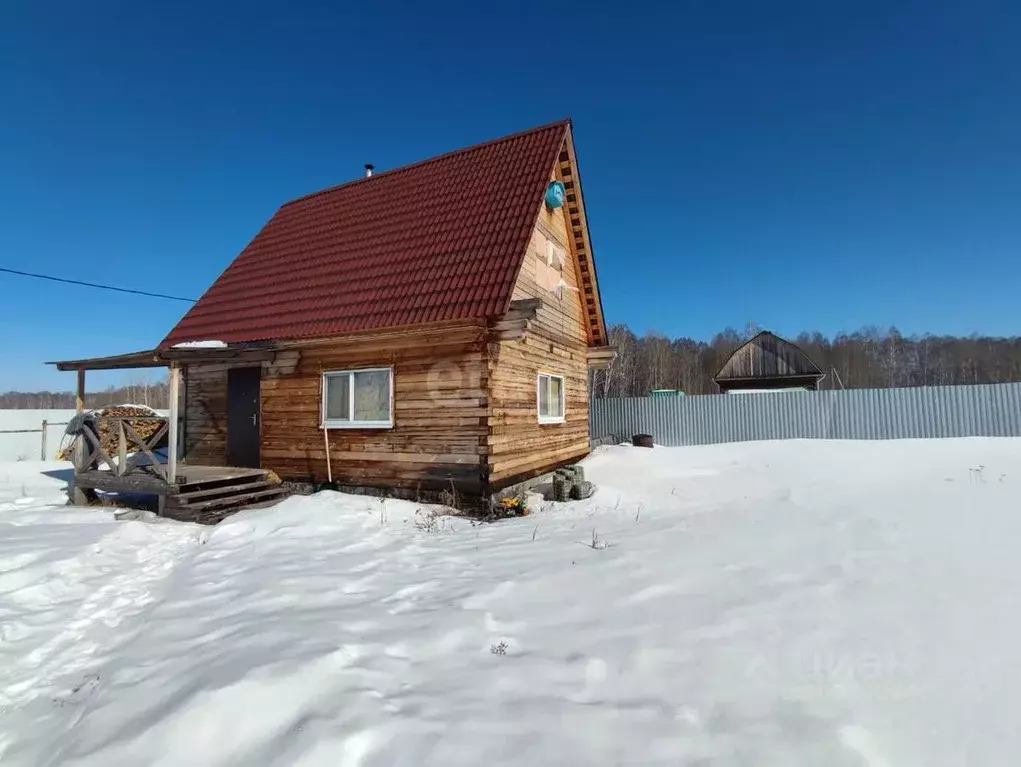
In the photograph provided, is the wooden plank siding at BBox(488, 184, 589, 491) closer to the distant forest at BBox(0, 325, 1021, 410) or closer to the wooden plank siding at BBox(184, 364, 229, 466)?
the wooden plank siding at BBox(184, 364, 229, 466)

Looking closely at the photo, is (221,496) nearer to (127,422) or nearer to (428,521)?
(127,422)

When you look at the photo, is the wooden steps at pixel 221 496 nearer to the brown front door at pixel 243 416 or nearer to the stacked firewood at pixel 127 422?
the brown front door at pixel 243 416

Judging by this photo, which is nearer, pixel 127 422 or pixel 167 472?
pixel 167 472

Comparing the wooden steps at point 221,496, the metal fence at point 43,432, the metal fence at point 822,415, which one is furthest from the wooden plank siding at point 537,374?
the metal fence at point 43,432

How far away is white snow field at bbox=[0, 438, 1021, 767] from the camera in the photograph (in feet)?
8.59

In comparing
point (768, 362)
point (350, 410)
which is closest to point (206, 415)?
point (350, 410)

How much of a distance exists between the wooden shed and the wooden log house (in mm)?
27557

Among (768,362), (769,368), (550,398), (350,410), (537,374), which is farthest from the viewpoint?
(768,362)

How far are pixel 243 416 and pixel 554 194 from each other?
26.5 feet

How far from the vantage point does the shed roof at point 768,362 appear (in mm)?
34969

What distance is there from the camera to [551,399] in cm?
1167

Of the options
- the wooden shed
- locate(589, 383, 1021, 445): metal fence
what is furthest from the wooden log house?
the wooden shed

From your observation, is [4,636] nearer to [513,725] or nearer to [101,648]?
[101,648]

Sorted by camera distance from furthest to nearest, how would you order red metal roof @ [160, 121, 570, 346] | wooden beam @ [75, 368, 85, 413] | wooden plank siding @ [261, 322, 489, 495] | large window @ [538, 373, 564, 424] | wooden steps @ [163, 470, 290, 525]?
large window @ [538, 373, 564, 424] → wooden beam @ [75, 368, 85, 413] → red metal roof @ [160, 121, 570, 346] → wooden plank siding @ [261, 322, 489, 495] → wooden steps @ [163, 470, 290, 525]
